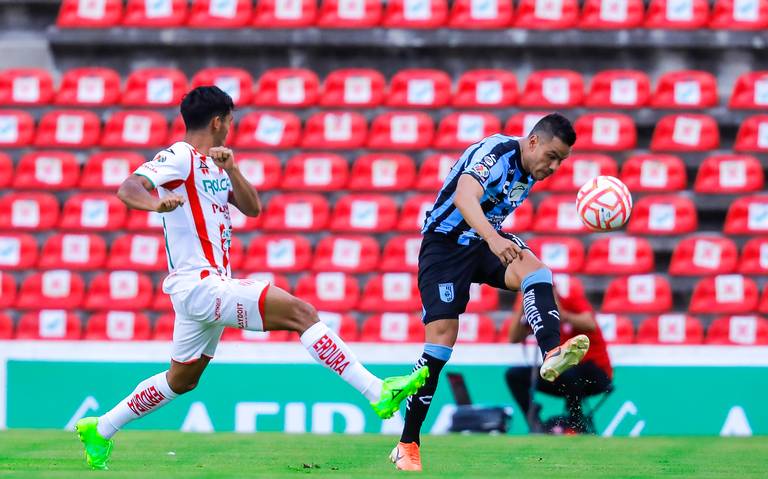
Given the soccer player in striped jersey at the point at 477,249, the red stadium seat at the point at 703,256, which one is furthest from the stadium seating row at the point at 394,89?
the soccer player in striped jersey at the point at 477,249

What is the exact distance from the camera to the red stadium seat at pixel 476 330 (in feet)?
37.8

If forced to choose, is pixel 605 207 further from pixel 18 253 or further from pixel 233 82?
pixel 18 253

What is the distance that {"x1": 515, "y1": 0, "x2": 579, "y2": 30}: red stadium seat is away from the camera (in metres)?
13.4

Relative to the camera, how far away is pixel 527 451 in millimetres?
7789

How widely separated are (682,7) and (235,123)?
4886 millimetres

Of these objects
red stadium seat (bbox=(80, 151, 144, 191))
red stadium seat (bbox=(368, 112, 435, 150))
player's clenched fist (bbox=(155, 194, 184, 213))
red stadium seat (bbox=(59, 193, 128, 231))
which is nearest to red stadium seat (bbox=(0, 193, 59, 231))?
red stadium seat (bbox=(59, 193, 128, 231))

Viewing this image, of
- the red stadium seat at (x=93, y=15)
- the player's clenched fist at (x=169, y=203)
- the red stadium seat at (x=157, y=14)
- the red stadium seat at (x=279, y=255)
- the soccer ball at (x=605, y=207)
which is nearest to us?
the player's clenched fist at (x=169, y=203)

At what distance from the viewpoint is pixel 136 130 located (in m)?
13.2

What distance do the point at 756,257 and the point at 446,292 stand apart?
6.40m

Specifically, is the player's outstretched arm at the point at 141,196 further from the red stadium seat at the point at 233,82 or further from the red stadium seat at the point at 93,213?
the red stadium seat at the point at 233,82

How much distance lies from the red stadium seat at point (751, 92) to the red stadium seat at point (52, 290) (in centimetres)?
685

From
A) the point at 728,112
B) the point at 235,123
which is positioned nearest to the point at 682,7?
the point at 728,112

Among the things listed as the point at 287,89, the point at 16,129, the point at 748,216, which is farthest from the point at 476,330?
the point at 16,129

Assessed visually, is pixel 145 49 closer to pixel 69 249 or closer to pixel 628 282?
pixel 69 249
